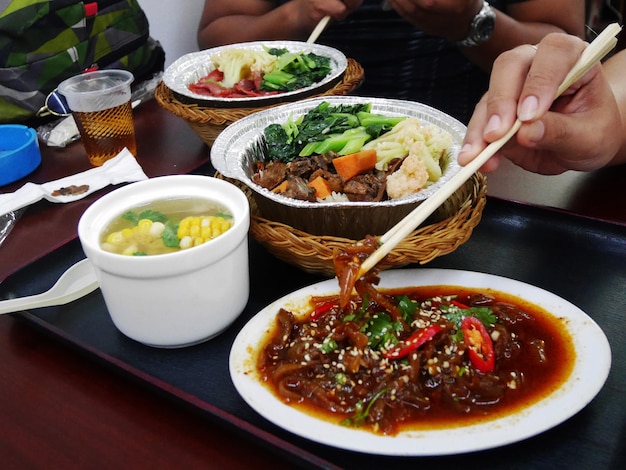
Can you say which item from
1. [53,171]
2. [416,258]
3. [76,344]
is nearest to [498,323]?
[416,258]

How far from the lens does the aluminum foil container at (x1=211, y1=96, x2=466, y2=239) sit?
4.96 ft

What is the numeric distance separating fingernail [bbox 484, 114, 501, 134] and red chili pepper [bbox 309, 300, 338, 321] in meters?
0.60

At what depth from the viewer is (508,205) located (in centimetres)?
183

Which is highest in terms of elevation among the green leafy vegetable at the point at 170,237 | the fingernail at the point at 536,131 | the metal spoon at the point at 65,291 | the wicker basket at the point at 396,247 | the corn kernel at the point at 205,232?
the fingernail at the point at 536,131

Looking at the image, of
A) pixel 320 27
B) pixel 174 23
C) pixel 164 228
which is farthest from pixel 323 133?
pixel 174 23

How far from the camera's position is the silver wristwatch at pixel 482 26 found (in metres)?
2.61

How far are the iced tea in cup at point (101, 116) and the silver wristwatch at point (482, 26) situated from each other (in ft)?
5.34

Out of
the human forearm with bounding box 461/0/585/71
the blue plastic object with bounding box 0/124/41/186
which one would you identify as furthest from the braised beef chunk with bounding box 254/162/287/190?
the human forearm with bounding box 461/0/585/71

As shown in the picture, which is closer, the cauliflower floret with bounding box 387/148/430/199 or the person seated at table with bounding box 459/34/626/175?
the person seated at table with bounding box 459/34/626/175

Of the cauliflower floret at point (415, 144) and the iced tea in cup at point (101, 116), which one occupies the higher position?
the cauliflower floret at point (415, 144)

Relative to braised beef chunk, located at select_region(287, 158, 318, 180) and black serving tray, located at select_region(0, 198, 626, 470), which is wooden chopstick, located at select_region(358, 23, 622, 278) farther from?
braised beef chunk, located at select_region(287, 158, 318, 180)

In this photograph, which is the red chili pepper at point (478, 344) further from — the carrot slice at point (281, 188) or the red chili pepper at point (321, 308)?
the carrot slice at point (281, 188)

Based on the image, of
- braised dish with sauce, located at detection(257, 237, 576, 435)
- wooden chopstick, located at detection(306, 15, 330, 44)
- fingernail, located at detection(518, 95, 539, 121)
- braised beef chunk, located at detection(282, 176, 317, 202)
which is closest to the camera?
braised dish with sauce, located at detection(257, 237, 576, 435)

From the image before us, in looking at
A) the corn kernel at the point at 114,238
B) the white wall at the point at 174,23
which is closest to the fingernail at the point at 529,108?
the corn kernel at the point at 114,238
